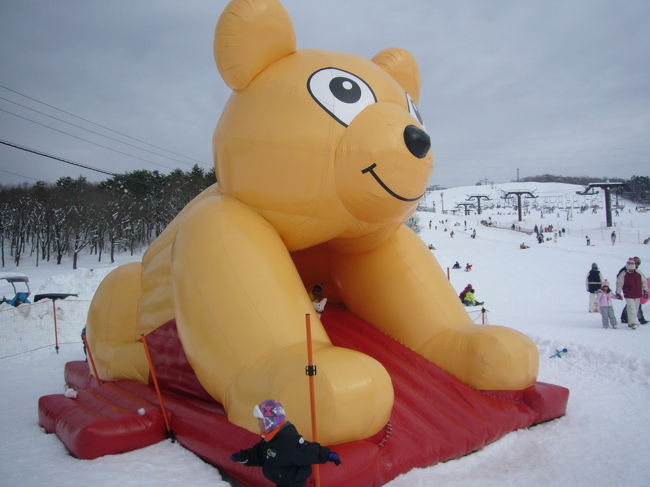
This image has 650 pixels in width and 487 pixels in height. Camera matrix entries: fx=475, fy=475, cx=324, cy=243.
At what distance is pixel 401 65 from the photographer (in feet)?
18.2

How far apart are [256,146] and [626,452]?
4.20 meters

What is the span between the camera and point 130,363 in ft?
17.9

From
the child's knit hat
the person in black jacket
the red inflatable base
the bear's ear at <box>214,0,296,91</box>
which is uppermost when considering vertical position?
the bear's ear at <box>214,0,296,91</box>

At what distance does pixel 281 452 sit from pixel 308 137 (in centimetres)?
251

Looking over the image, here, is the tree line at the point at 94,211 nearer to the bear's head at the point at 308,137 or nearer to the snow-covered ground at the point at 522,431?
the snow-covered ground at the point at 522,431

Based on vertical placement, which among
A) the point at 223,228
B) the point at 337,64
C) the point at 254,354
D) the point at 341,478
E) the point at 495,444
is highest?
the point at 337,64

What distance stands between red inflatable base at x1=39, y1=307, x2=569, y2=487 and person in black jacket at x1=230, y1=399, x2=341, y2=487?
0.51m

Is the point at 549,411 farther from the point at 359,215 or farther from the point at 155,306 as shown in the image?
the point at 155,306

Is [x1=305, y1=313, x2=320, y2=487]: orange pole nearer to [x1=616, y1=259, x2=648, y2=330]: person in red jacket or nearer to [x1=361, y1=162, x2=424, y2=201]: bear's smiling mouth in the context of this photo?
[x1=361, y1=162, x2=424, y2=201]: bear's smiling mouth

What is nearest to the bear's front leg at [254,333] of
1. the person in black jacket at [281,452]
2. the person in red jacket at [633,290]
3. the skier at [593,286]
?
the person in black jacket at [281,452]

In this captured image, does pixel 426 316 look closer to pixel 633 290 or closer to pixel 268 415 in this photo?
pixel 268 415

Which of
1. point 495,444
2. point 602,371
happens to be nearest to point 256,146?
point 495,444

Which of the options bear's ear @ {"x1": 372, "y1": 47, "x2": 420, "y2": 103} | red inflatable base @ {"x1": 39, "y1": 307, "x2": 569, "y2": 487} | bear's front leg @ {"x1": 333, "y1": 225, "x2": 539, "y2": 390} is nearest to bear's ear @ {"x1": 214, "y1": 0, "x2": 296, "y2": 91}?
bear's ear @ {"x1": 372, "y1": 47, "x2": 420, "y2": 103}

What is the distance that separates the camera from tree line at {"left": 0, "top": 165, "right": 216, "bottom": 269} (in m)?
33.9
